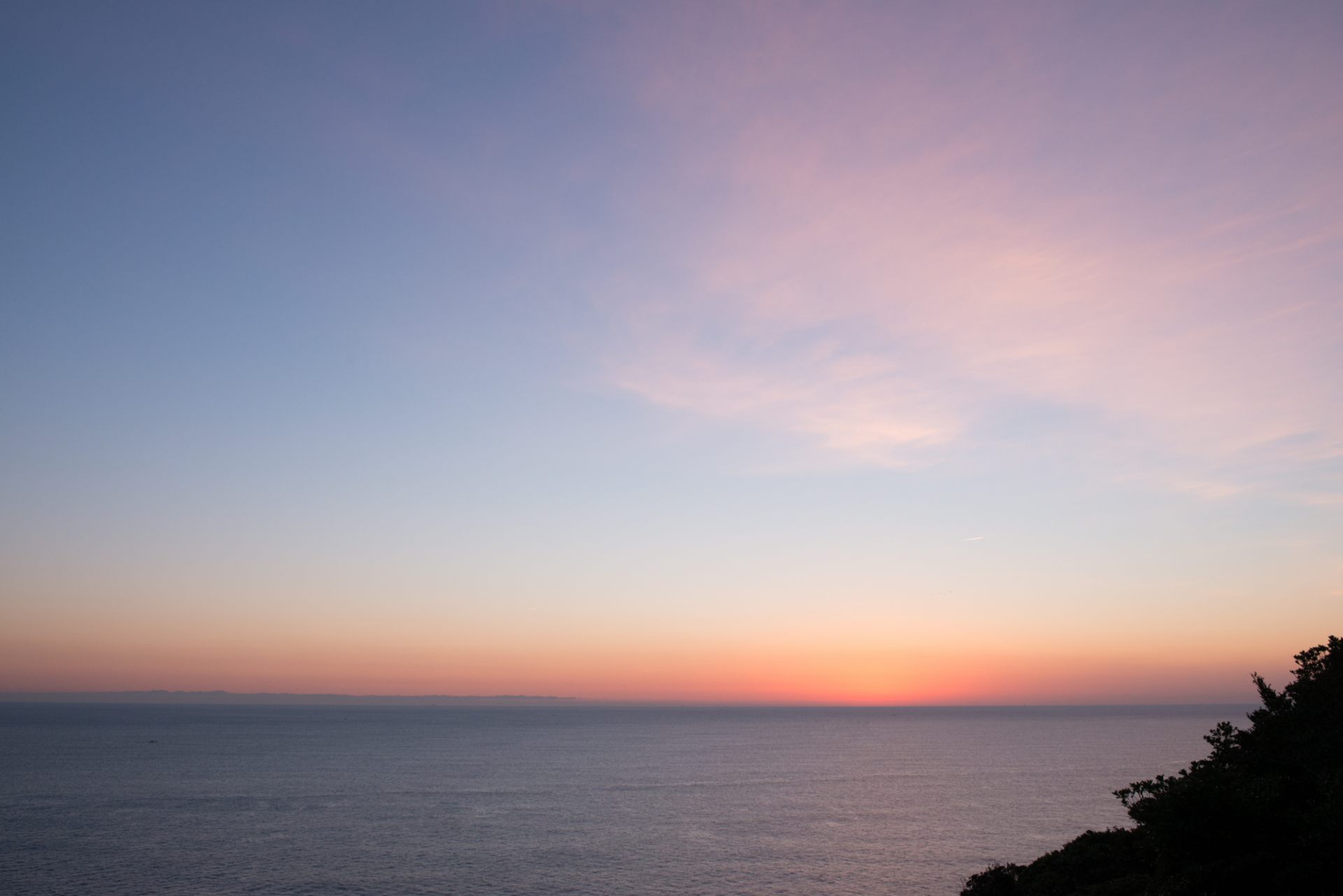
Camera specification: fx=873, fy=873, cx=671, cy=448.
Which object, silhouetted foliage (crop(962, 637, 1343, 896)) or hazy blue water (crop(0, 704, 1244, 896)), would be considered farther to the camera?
hazy blue water (crop(0, 704, 1244, 896))

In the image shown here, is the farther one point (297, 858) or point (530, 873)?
point (297, 858)

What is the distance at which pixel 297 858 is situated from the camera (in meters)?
66.1

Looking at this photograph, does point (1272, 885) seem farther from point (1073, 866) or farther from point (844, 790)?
point (844, 790)

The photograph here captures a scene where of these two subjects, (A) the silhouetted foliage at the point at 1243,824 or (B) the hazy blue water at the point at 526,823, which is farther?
(B) the hazy blue water at the point at 526,823

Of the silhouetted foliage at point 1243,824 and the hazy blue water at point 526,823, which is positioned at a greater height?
the silhouetted foliage at point 1243,824

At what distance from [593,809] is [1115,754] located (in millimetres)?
131679

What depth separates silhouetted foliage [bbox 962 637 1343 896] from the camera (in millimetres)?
27453

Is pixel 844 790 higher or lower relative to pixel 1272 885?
lower

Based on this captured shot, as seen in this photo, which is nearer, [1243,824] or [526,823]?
[1243,824]

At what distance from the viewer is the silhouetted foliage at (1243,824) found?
90.1 ft

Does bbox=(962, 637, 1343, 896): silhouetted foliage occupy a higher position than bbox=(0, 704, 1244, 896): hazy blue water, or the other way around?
bbox=(962, 637, 1343, 896): silhouetted foliage

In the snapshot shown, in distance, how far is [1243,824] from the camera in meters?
28.8

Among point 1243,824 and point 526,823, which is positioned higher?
point 1243,824

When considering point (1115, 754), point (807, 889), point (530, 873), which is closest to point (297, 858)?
point (530, 873)
